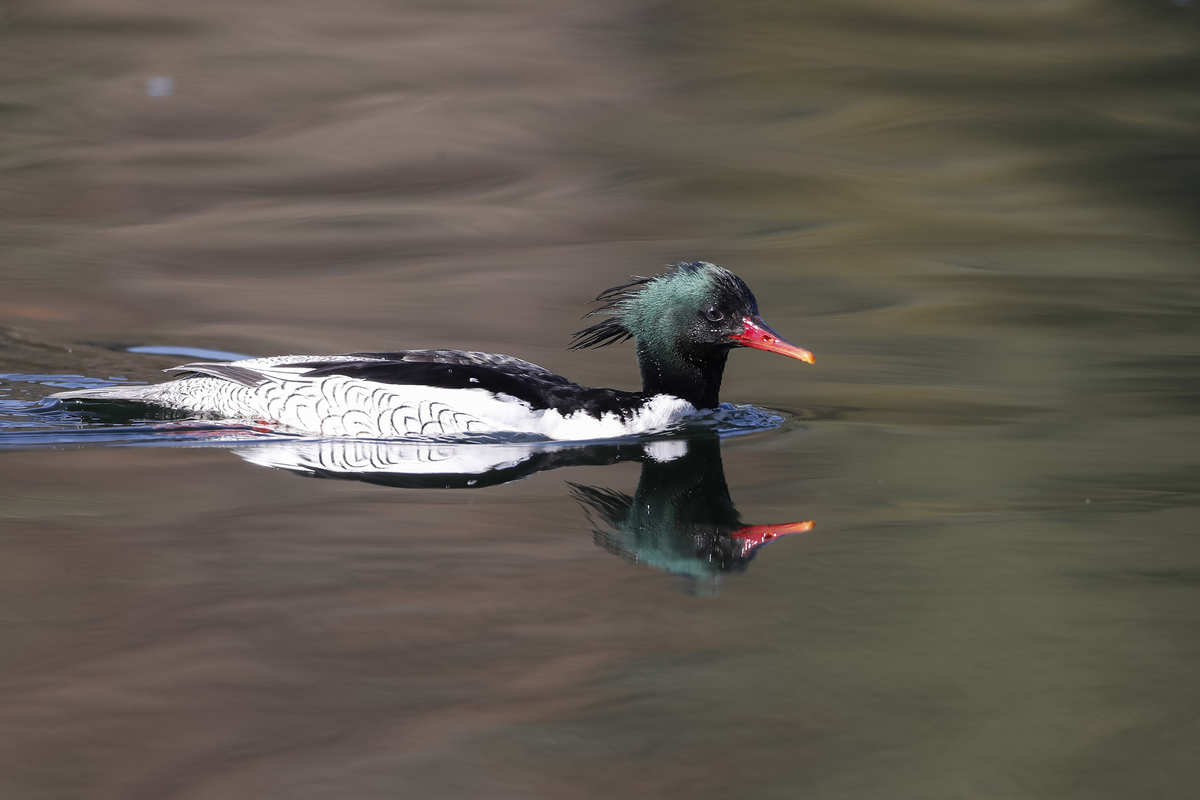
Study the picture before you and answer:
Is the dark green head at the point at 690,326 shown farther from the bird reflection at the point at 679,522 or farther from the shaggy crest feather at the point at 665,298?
the bird reflection at the point at 679,522

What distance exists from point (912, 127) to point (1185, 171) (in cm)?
266

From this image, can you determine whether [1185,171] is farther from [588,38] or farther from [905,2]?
[588,38]

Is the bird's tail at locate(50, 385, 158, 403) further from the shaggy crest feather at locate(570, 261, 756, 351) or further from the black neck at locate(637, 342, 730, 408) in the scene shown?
the black neck at locate(637, 342, 730, 408)

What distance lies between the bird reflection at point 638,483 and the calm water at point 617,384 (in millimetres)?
40

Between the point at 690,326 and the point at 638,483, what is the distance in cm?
104

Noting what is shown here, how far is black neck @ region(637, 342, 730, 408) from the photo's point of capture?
7.73 m

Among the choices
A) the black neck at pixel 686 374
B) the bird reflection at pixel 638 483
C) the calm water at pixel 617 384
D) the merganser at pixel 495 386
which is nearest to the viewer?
the calm water at pixel 617 384

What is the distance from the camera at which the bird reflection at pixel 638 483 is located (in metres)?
5.90

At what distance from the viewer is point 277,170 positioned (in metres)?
14.2

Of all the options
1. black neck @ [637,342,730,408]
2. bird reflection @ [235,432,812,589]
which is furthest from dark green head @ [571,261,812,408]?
bird reflection @ [235,432,812,589]

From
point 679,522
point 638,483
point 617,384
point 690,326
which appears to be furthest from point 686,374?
point 679,522

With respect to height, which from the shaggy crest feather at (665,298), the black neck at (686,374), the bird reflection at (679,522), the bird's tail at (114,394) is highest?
the shaggy crest feather at (665,298)

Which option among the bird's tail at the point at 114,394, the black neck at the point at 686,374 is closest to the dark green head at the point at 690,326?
the black neck at the point at 686,374

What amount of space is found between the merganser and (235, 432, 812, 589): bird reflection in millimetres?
127
